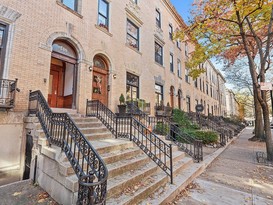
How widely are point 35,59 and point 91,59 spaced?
8.19 ft

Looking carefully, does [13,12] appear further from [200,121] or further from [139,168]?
[200,121]

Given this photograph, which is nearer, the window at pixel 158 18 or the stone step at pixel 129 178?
the stone step at pixel 129 178

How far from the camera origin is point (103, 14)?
8.99 metres

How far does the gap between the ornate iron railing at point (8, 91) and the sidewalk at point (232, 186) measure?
5267 mm

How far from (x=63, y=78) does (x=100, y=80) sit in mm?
1786

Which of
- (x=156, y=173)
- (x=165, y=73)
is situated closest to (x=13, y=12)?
(x=156, y=173)

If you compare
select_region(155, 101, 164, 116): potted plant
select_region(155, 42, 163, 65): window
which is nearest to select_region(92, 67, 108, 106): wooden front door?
select_region(155, 101, 164, 116): potted plant

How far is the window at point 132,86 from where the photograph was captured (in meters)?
10.0

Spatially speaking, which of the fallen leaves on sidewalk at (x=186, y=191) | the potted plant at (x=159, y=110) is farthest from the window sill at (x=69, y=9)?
the fallen leaves on sidewalk at (x=186, y=191)

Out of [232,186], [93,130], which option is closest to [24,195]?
[93,130]

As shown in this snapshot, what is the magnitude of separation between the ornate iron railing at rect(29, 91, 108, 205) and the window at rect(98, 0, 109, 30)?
17.9 feet

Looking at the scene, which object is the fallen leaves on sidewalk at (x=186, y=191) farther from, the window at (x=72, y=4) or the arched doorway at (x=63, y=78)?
the window at (x=72, y=4)

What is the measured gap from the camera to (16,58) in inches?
211

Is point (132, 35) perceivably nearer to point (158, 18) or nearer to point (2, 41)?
point (158, 18)
